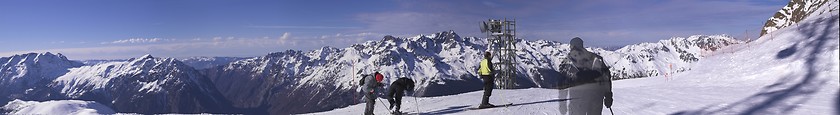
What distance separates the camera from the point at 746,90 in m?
18.0

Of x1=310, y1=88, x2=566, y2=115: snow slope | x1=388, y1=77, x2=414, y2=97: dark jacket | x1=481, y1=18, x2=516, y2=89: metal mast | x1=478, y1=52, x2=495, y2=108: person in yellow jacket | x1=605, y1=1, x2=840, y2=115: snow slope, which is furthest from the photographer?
x1=481, y1=18, x2=516, y2=89: metal mast

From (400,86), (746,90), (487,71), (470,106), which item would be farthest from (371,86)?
(746,90)

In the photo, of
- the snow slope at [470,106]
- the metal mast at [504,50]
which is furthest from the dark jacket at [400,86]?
the metal mast at [504,50]

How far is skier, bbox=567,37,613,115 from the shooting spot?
923 cm

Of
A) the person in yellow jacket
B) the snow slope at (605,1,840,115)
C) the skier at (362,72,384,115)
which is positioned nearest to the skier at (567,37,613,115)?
the person in yellow jacket

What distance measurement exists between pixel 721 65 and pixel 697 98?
31.5ft

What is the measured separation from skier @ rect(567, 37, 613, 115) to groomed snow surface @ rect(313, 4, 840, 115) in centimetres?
103

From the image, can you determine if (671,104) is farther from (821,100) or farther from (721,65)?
(721,65)

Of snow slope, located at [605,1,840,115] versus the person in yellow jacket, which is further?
the person in yellow jacket

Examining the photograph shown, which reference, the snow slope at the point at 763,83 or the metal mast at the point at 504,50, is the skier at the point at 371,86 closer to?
the snow slope at the point at 763,83

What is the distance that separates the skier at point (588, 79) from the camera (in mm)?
9227

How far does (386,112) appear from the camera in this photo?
18.1m

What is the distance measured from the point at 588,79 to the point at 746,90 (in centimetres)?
1152

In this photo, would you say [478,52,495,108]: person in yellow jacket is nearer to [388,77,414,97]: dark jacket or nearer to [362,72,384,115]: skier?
[388,77,414,97]: dark jacket
